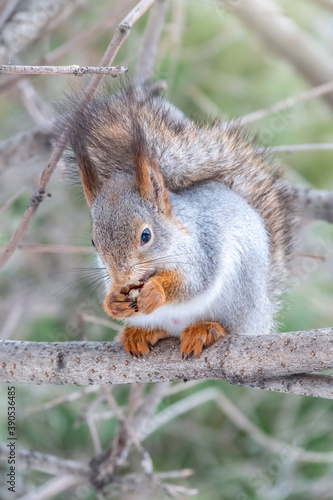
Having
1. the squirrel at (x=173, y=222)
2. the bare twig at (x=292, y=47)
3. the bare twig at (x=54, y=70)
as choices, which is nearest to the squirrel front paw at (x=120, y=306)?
the squirrel at (x=173, y=222)

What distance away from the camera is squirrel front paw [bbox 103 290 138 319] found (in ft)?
5.31

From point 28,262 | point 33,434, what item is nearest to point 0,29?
point 28,262

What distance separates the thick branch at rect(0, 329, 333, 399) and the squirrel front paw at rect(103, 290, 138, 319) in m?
0.11

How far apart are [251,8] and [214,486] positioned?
2508 millimetres

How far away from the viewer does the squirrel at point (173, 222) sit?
5.47 ft

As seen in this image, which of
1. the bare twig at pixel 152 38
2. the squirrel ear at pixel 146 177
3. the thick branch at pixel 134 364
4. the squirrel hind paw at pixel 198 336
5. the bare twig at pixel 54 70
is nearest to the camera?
the bare twig at pixel 54 70

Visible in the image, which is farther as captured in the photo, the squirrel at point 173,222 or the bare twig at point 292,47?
the bare twig at point 292,47

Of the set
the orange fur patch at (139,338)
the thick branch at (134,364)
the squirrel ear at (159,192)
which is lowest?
the thick branch at (134,364)

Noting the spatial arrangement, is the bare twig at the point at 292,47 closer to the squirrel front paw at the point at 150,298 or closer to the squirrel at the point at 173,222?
the squirrel at the point at 173,222

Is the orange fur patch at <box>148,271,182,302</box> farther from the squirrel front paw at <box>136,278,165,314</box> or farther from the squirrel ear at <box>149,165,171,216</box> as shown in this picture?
the squirrel ear at <box>149,165,171,216</box>

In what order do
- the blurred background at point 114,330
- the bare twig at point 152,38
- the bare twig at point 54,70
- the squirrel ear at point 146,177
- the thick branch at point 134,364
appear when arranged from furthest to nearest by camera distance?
the blurred background at point 114,330 < the bare twig at point 152,38 < the squirrel ear at point 146,177 < the thick branch at point 134,364 < the bare twig at point 54,70

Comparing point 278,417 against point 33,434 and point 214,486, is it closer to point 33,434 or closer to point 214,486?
point 214,486

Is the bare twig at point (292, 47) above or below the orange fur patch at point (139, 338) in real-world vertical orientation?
above

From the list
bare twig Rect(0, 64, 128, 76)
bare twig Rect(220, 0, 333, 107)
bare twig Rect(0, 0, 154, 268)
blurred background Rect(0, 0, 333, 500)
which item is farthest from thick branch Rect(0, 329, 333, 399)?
bare twig Rect(220, 0, 333, 107)
